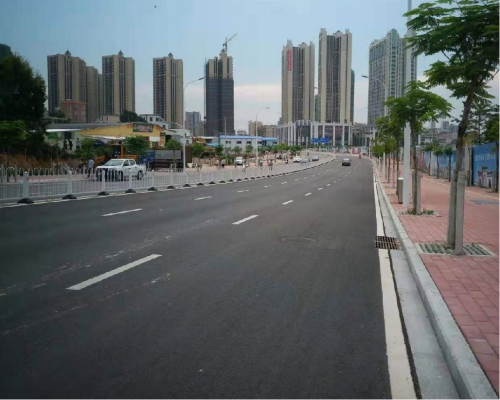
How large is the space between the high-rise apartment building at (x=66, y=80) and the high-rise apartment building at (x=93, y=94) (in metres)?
2.05

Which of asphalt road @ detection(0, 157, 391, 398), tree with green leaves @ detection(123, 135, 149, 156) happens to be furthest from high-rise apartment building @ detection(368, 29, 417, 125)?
tree with green leaves @ detection(123, 135, 149, 156)

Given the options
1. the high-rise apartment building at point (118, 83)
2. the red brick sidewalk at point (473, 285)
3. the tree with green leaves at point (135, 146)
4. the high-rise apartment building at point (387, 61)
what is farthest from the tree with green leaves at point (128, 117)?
the red brick sidewalk at point (473, 285)

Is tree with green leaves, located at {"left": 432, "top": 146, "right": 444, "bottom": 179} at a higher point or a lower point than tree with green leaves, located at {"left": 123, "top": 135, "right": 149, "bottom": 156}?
lower

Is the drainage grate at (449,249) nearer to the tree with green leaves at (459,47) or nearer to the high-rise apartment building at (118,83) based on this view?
the tree with green leaves at (459,47)

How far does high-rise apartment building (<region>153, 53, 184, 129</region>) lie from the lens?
380ft

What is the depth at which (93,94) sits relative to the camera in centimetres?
12425

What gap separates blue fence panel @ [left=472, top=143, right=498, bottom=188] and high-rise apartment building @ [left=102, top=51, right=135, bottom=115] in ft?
349

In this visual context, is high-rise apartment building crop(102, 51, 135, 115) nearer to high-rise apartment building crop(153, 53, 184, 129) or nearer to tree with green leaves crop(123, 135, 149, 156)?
high-rise apartment building crop(153, 53, 184, 129)

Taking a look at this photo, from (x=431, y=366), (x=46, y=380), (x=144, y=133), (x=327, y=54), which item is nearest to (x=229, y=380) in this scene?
(x=46, y=380)

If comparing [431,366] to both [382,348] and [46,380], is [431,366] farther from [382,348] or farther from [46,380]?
[46,380]

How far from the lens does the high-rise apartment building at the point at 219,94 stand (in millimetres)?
143738

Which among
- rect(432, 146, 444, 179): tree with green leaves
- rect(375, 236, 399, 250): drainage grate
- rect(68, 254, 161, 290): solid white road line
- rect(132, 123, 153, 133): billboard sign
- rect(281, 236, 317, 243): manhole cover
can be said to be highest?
rect(132, 123, 153, 133): billboard sign

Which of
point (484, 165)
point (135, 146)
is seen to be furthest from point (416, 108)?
point (135, 146)

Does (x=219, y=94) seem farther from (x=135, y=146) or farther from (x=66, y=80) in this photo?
Answer: (x=135, y=146)
